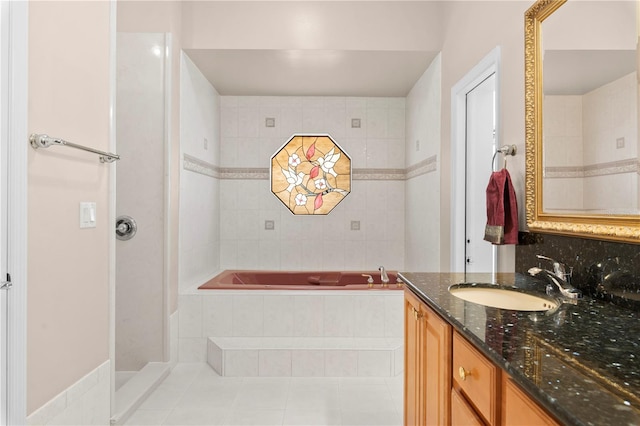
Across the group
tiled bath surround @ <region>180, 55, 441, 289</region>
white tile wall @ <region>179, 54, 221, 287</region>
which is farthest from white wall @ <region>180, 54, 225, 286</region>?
tiled bath surround @ <region>180, 55, 441, 289</region>

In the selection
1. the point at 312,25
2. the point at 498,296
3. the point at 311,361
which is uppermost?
the point at 312,25

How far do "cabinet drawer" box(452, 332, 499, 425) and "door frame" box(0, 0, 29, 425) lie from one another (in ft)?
4.65

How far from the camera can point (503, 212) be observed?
67.5 inches

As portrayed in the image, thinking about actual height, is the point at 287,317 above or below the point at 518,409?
below

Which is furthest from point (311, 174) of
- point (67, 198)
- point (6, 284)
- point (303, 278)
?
point (6, 284)

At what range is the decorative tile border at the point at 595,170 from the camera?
3.78 feet

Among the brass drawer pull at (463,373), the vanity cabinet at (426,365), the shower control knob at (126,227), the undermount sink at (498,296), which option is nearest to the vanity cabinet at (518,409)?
the brass drawer pull at (463,373)

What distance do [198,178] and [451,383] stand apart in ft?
9.09

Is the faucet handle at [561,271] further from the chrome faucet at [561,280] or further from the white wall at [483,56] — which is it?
the white wall at [483,56]

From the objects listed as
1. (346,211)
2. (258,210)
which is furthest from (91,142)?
(346,211)

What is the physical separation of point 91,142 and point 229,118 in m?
2.41

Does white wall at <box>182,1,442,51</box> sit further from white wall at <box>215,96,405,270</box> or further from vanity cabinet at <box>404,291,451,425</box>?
vanity cabinet at <box>404,291,451,425</box>

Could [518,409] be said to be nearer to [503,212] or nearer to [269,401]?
[503,212]

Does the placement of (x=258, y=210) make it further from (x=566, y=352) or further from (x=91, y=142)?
(x=566, y=352)
